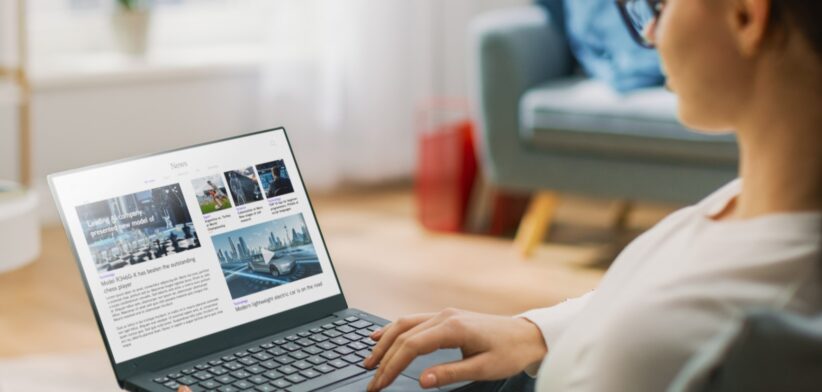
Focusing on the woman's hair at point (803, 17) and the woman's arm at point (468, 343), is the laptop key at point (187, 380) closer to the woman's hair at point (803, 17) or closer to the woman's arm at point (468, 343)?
the woman's arm at point (468, 343)

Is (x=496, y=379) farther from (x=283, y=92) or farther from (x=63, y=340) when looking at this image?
(x=283, y=92)

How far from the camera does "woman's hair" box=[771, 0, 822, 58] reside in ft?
1.90

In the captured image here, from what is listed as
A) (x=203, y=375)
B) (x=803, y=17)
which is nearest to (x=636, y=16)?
(x=803, y=17)

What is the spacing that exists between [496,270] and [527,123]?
38 centimetres

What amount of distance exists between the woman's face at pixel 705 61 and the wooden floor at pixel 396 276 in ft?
6.60

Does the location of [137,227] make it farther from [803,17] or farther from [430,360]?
[803,17]

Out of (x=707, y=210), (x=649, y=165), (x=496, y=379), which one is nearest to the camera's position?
(x=707, y=210)

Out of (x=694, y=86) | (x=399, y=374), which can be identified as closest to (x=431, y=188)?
(x=399, y=374)

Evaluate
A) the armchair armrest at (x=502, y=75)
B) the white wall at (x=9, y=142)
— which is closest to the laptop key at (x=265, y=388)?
the armchair armrest at (x=502, y=75)

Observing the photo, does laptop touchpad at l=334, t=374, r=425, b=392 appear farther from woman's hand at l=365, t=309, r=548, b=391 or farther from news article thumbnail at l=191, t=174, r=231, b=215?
news article thumbnail at l=191, t=174, r=231, b=215

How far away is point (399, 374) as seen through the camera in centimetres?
89

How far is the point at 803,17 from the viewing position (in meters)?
0.58

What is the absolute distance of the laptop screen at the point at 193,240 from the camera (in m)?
0.93

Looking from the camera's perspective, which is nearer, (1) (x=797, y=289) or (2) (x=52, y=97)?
(1) (x=797, y=289)
